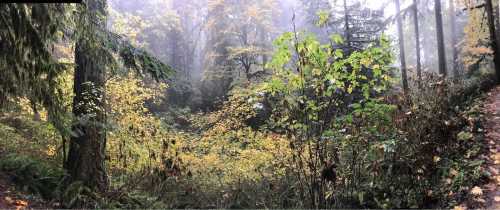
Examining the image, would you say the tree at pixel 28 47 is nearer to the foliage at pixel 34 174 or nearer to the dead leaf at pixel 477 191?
the foliage at pixel 34 174

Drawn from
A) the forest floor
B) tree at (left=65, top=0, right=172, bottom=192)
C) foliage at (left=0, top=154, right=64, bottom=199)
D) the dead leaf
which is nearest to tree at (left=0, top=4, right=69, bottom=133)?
the forest floor

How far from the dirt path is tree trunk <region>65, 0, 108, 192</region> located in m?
6.25

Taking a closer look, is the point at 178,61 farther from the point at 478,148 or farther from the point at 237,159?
the point at 478,148

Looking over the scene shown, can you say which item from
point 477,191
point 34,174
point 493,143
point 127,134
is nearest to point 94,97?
point 34,174

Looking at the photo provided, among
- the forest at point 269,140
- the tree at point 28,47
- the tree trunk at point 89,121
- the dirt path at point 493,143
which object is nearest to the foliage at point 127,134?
A: the forest at point 269,140

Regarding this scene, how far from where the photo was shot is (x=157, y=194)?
785 cm

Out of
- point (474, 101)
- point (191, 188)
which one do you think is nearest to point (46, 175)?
point (191, 188)

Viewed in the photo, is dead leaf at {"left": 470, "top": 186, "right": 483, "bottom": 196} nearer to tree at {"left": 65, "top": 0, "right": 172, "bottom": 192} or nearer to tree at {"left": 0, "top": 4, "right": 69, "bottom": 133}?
tree at {"left": 65, "top": 0, "right": 172, "bottom": 192}

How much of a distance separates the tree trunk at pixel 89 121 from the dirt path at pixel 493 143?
625 cm

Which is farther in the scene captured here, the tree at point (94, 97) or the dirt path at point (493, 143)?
the tree at point (94, 97)

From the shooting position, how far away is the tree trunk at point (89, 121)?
7192 millimetres

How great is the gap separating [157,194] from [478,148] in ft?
19.7

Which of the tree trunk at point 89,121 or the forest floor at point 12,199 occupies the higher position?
the tree trunk at point 89,121

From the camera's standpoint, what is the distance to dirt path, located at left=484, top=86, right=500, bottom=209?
5199mm
